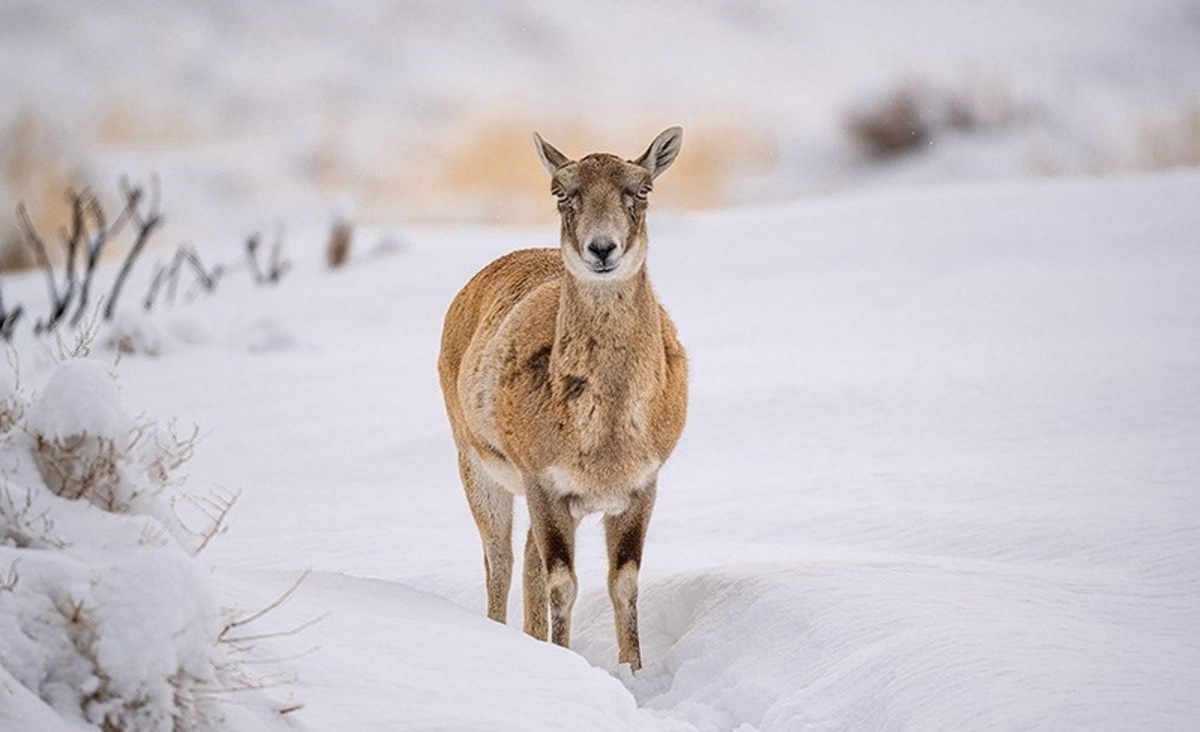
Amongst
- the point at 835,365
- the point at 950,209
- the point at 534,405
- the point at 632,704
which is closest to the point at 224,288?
the point at 950,209

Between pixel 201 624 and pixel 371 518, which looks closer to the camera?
pixel 201 624

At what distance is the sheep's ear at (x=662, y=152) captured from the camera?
5.95 meters

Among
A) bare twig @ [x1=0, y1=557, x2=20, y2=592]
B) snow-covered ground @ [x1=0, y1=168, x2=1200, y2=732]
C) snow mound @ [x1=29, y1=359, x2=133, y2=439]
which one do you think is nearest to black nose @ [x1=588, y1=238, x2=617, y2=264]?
snow-covered ground @ [x1=0, y1=168, x2=1200, y2=732]

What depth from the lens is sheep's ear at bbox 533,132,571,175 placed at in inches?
238

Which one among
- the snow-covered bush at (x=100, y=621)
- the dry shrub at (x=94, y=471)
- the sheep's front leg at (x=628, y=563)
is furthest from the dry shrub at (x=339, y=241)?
the snow-covered bush at (x=100, y=621)

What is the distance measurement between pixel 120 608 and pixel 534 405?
8.75 feet

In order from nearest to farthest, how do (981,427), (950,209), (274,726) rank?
(274,726) → (981,427) → (950,209)

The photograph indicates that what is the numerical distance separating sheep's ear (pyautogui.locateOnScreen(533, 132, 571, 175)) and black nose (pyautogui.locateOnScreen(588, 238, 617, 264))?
0.74m

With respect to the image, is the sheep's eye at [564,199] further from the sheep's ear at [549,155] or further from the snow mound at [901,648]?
the snow mound at [901,648]

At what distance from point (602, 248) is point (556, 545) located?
1286 mm

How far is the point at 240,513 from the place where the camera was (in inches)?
365

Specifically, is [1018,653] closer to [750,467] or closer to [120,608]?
[120,608]

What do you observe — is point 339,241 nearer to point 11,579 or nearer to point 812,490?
point 812,490

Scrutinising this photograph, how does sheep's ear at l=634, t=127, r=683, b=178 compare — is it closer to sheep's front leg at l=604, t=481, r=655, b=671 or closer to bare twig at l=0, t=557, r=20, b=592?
sheep's front leg at l=604, t=481, r=655, b=671
